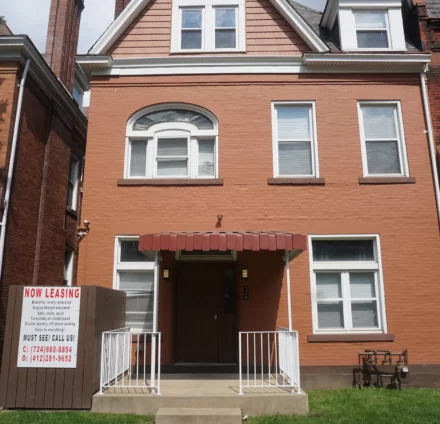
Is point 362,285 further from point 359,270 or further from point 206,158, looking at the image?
point 206,158

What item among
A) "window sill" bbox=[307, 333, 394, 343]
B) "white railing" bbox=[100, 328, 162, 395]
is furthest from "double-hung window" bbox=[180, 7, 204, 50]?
"window sill" bbox=[307, 333, 394, 343]

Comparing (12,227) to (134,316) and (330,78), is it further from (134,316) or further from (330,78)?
(330,78)

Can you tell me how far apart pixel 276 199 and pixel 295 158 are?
1.20 metres

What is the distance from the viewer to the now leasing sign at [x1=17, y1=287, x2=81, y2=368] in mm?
7023

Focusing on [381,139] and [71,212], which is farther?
[71,212]

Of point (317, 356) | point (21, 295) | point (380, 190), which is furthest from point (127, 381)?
point (380, 190)

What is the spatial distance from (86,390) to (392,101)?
920cm

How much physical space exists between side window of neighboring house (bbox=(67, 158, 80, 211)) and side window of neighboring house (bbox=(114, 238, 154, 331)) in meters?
5.83

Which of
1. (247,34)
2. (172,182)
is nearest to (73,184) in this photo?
(172,182)

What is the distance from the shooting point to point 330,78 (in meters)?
10.8

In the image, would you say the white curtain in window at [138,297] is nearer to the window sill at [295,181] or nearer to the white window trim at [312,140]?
the window sill at [295,181]

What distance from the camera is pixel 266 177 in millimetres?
10164

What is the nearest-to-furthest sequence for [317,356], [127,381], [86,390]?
[86,390] → [127,381] → [317,356]

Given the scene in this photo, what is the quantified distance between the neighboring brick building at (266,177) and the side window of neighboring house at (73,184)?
5.11m
